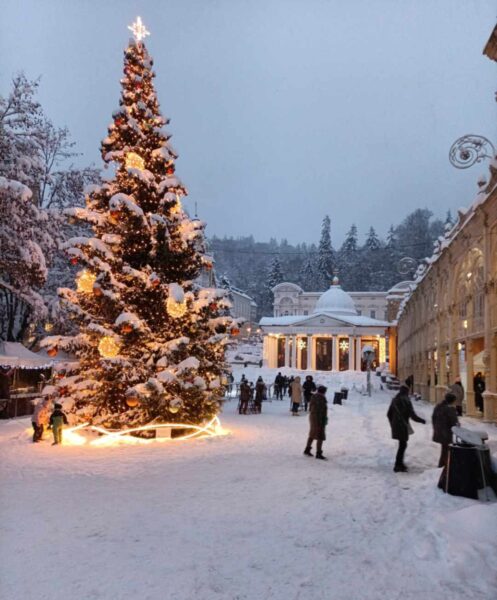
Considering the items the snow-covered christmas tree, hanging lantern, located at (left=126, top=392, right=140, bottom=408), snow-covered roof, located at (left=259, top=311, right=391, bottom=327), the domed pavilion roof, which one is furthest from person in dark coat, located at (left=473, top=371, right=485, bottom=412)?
the domed pavilion roof

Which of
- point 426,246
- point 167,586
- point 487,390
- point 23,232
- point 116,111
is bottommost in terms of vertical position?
point 167,586

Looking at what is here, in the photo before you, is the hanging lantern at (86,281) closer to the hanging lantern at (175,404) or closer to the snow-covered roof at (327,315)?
the hanging lantern at (175,404)

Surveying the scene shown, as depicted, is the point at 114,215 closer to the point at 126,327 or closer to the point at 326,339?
the point at 126,327

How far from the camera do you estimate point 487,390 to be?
18.8 metres

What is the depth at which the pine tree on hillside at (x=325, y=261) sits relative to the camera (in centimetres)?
13575

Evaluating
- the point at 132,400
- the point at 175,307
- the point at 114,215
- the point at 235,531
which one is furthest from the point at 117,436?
the point at 235,531

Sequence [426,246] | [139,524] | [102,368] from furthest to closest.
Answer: [426,246], [102,368], [139,524]

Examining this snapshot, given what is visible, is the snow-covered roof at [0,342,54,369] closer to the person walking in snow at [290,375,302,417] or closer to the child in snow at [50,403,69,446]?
the child in snow at [50,403,69,446]

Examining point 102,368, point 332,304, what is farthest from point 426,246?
point 102,368

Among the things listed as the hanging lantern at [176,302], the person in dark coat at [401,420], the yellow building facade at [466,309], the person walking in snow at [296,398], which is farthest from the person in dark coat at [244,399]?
the person in dark coat at [401,420]

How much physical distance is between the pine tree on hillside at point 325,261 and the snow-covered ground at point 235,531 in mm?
125477

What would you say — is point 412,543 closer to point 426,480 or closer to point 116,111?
point 426,480

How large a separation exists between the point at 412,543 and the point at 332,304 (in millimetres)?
79153

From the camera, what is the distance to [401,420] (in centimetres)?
1043
